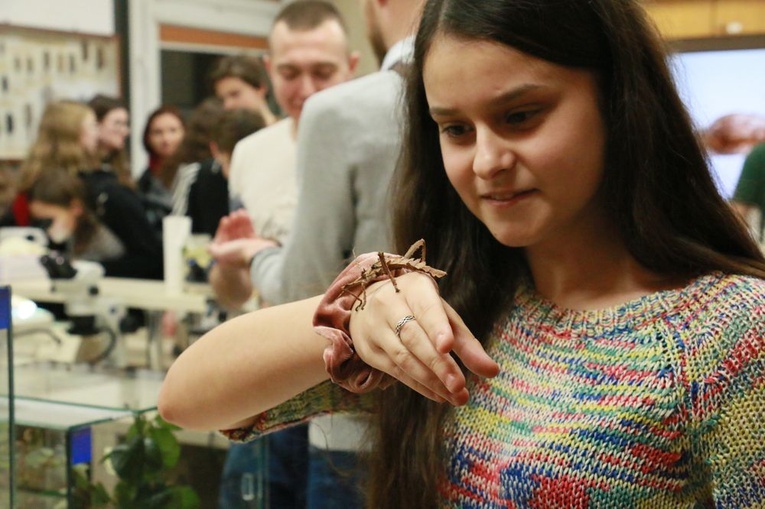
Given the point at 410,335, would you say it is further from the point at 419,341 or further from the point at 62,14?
the point at 62,14

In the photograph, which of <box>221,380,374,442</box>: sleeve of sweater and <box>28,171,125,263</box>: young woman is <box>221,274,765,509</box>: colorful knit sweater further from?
<box>28,171,125,263</box>: young woman

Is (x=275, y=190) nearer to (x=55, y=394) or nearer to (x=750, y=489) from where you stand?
(x=55, y=394)

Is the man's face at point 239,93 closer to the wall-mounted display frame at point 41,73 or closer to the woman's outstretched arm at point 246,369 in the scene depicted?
the wall-mounted display frame at point 41,73

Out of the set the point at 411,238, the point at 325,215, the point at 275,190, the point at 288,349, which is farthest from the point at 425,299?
the point at 275,190

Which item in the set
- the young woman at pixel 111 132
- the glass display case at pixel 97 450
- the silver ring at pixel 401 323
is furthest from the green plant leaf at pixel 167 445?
the young woman at pixel 111 132

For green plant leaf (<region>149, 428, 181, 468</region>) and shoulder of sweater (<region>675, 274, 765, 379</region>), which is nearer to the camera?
shoulder of sweater (<region>675, 274, 765, 379</region>)

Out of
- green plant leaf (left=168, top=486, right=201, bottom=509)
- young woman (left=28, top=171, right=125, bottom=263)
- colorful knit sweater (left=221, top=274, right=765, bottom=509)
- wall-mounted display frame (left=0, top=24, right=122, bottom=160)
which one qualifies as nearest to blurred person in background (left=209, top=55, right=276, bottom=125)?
young woman (left=28, top=171, right=125, bottom=263)

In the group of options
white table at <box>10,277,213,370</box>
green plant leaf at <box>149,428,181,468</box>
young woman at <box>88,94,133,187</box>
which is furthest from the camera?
young woman at <box>88,94,133,187</box>
